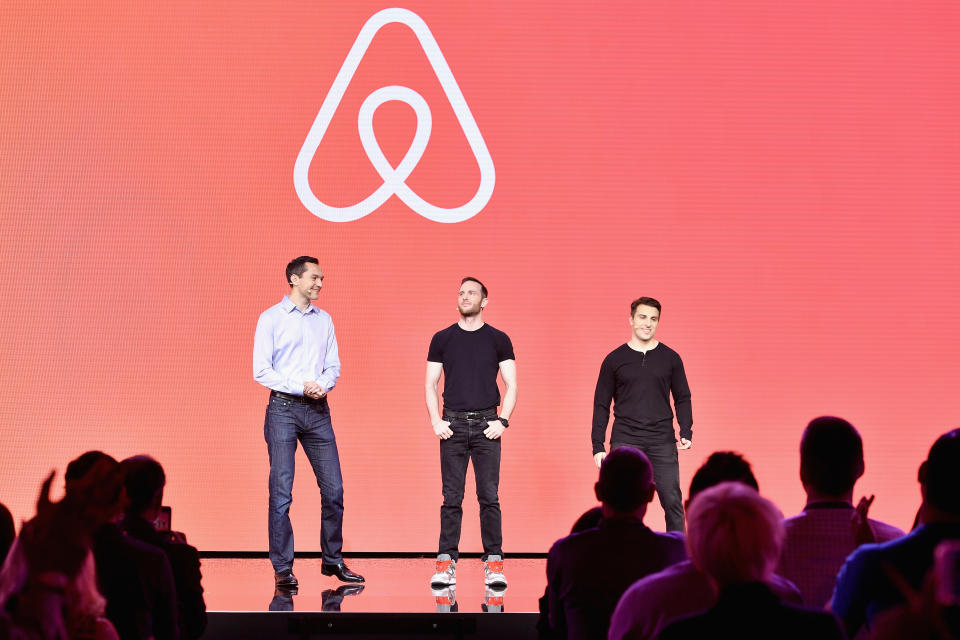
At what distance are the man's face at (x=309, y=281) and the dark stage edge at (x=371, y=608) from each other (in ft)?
4.86

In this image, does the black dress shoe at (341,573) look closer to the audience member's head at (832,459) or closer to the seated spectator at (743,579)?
the audience member's head at (832,459)

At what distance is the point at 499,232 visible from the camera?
5805mm

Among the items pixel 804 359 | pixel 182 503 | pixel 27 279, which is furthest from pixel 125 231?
pixel 804 359

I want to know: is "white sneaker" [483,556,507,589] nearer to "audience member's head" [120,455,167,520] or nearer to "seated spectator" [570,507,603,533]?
"seated spectator" [570,507,603,533]

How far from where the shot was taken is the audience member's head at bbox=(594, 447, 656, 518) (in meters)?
2.24

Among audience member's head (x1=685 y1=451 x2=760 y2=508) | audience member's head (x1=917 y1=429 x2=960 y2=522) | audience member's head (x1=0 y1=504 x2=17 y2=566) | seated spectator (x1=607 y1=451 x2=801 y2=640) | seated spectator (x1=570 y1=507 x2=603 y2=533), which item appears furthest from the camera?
seated spectator (x1=570 y1=507 x2=603 y2=533)

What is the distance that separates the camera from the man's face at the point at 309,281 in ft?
15.8

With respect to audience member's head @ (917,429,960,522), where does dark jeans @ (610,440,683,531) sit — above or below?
below

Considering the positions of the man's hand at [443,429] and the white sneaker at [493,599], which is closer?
the white sneaker at [493,599]

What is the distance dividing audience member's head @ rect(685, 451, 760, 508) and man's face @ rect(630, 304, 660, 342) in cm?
258

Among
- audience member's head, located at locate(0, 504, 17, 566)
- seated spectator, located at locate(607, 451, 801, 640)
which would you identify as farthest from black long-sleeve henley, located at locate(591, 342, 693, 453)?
audience member's head, located at locate(0, 504, 17, 566)

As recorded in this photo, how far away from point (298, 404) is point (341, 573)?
0.89 m

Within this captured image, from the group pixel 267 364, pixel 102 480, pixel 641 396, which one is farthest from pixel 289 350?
pixel 102 480

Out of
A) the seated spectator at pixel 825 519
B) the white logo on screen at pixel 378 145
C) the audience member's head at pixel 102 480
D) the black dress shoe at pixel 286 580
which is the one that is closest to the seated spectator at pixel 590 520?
the seated spectator at pixel 825 519
